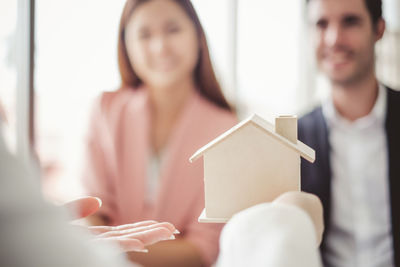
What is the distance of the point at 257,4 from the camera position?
1.36 meters

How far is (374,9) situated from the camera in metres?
0.89

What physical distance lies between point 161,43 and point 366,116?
20.1 inches

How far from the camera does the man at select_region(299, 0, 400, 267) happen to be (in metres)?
0.87

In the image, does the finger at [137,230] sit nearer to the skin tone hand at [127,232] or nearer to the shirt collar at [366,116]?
the skin tone hand at [127,232]

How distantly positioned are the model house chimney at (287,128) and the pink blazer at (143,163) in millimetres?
574

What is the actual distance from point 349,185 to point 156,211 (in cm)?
45

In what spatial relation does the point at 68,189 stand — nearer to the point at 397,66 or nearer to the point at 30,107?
the point at 30,107

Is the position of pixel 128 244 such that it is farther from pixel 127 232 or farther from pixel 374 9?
pixel 374 9

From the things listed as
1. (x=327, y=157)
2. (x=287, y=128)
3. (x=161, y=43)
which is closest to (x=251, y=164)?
(x=287, y=128)

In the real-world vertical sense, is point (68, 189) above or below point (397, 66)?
below

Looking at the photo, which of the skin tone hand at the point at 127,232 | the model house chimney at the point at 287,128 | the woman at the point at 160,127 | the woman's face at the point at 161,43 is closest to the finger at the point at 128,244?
the skin tone hand at the point at 127,232

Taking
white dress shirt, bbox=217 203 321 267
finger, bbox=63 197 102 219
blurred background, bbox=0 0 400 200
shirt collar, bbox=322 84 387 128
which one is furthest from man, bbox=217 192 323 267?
shirt collar, bbox=322 84 387 128

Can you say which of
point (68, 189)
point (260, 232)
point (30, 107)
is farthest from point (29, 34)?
point (260, 232)

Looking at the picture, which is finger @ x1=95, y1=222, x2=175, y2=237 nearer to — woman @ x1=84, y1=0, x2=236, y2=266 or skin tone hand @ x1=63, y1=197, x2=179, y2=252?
skin tone hand @ x1=63, y1=197, x2=179, y2=252
